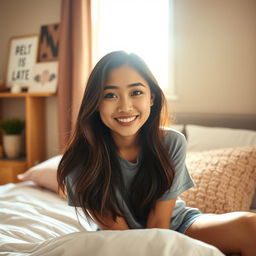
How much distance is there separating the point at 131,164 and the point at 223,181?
540 mm

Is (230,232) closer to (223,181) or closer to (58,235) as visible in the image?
(223,181)

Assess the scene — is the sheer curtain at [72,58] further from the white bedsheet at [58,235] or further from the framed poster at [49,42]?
the white bedsheet at [58,235]

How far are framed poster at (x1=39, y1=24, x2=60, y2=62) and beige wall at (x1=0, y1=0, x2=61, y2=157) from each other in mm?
80

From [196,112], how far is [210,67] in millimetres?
368

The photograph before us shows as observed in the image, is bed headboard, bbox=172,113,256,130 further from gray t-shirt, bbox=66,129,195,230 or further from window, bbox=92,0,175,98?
gray t-shirt, bbox=66,129,195,230

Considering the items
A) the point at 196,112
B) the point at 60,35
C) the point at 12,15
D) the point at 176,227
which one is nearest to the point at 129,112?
the point at 176,227

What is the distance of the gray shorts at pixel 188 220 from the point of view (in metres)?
1.20

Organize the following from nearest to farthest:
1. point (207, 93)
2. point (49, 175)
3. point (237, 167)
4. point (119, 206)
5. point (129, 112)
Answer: point (129, 112) < point (119, 206) < point (237, 167) < point (49, 175) < point (207, 93)

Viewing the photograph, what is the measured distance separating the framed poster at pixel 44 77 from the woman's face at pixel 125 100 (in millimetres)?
2045

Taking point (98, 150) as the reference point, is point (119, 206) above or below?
below

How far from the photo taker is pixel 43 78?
311 cm

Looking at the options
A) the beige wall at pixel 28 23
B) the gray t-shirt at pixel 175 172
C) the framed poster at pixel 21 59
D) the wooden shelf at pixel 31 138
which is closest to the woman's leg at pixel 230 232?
the gray t-shirt at pixel 175 172

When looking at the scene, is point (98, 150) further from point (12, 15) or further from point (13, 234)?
point (12, 15)

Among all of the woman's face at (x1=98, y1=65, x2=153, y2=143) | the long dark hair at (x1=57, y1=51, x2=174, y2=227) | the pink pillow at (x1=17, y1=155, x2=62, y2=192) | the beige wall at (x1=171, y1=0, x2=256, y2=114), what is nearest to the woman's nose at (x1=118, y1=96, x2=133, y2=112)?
the woman's face at (x1=98, y1=65, x2=153, y2=143)
